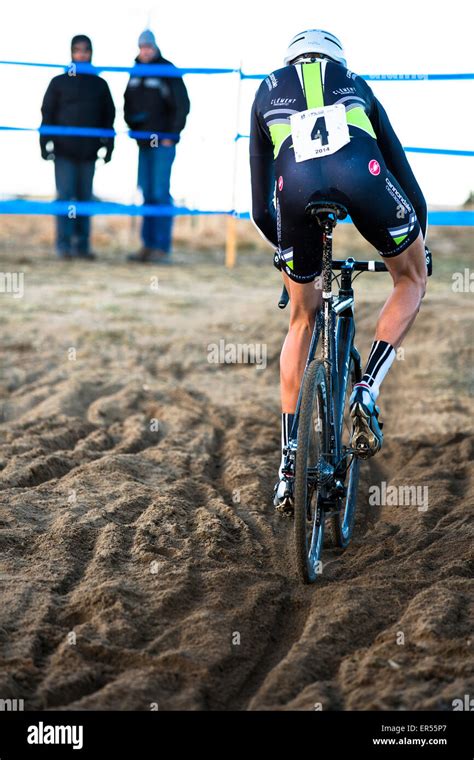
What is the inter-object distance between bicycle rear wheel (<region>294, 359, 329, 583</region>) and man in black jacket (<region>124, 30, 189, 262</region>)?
8.33 m

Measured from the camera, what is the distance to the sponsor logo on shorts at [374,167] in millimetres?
3869

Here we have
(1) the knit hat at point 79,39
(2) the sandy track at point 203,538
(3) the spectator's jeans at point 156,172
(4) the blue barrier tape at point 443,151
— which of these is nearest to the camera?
(2) the sandy track at point 203,538

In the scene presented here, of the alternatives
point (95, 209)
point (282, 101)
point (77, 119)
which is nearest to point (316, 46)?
point (282, 101)

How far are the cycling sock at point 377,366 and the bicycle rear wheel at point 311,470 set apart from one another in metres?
0.17

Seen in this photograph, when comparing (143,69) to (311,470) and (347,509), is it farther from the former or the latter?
(311,470)

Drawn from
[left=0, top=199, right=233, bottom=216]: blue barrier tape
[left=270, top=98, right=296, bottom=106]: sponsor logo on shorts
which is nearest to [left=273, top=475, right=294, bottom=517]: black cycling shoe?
[left=270, top=98, right=296, bottom=106]: sponsor logo on shorts

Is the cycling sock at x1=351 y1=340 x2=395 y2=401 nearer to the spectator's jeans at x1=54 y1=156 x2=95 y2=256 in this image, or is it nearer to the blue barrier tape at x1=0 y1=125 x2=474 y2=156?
the blue barrier tape at x1=0 y1=125 x2=474 y2=156

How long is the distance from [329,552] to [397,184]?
1.59m

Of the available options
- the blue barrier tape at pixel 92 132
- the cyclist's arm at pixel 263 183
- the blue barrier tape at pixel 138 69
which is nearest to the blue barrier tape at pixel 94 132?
the blue barrier tape at pixel 92 132

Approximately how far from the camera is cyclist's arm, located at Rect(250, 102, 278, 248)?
4.24 m

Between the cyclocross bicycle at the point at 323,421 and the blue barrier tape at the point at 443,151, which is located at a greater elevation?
the blue barrier tape at the point at 443,151

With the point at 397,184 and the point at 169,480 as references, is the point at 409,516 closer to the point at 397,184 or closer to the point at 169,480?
the point at 169,480

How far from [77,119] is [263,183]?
26.2 feet

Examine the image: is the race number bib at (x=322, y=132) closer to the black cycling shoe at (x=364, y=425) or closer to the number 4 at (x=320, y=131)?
the number 4 at (x=320, y=131)
